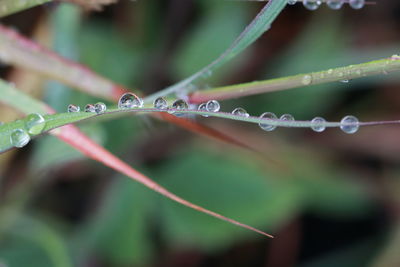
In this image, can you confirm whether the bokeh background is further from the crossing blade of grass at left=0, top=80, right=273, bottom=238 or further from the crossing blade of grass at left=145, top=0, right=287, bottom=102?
the crossing blade of grass at left=145, top=0, right=287, bottom=102

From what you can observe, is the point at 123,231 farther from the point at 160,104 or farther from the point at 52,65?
the point at 160,104

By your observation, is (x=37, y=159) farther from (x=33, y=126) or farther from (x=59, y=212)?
(x=33, y=126)

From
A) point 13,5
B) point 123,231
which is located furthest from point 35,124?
point 123,231

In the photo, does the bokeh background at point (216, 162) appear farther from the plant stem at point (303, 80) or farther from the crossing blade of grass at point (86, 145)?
A: the plant stem at point (303, 80)

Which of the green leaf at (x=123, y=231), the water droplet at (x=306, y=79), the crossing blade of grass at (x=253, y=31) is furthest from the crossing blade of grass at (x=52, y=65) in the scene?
the green leaf at (x=123, y=231)

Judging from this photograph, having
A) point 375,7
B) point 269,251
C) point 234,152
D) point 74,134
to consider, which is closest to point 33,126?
point 74,134
